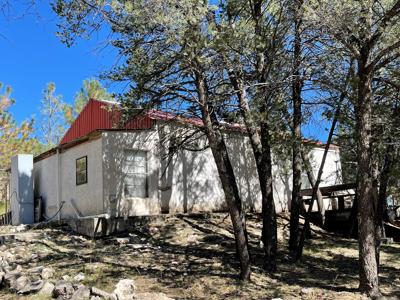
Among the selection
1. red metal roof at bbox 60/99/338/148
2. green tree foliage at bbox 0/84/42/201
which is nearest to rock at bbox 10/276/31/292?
red metal roof at bbox 60/99/338/148

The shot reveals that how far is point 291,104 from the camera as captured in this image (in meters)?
11.8

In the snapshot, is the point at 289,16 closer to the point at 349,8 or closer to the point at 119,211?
the point at 349,8

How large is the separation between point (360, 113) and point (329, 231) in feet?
31.0

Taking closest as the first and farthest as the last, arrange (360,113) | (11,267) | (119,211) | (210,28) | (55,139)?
(210,28)
(360,113)
(11,267)
(119,211)
(55,139)

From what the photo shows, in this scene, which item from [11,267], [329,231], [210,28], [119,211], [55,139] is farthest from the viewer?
[55,139]

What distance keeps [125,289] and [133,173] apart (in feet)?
23.0

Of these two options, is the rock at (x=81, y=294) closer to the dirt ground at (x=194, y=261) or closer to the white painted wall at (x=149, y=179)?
the dirt ground at (x=194, y=261)

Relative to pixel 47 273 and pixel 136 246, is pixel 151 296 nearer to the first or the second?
pixel 47 273

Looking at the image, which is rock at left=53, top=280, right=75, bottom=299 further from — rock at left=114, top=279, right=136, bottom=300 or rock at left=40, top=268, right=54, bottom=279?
rock at left=40, top=268, right=54, bottom=279

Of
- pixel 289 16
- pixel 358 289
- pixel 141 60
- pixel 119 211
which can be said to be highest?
pixel 289 16

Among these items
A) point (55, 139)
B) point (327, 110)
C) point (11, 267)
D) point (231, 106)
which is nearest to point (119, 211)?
point (11, 267)

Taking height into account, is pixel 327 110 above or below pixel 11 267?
above

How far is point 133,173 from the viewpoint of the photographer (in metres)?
15.1

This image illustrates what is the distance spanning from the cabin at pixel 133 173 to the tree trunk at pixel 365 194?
4042mm
